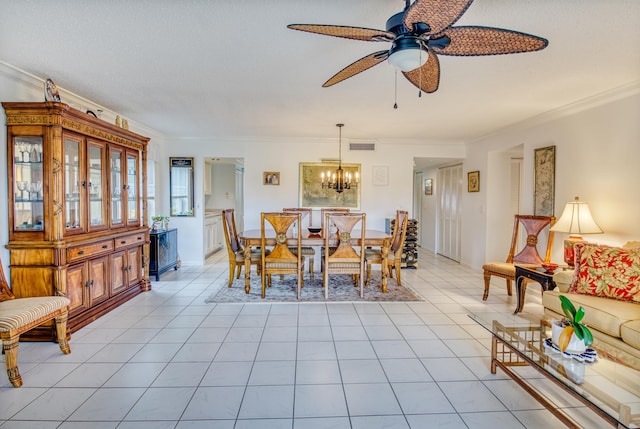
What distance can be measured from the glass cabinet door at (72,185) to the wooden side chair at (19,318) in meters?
0.65

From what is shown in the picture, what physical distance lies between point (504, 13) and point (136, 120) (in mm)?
4633

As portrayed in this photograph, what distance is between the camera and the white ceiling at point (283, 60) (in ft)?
6.15

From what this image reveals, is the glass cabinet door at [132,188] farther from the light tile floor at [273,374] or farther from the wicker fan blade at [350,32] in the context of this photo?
the wicker fan blade at [350,32]

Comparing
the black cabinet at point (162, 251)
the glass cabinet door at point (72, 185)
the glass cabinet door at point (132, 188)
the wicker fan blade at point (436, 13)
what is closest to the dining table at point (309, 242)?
the glass cabinet door at point (132, 188)

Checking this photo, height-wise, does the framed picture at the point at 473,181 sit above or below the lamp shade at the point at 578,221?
above

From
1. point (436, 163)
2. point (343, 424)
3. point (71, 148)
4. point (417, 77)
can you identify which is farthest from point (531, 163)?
point (71, 148)

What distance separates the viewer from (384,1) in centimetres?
179

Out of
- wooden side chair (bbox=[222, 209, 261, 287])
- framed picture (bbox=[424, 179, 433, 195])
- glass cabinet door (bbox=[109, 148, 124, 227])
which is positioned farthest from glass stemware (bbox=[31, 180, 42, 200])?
framed picture (bbox=[424, 179, 433, 195])

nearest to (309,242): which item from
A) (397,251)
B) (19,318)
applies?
(397,251)

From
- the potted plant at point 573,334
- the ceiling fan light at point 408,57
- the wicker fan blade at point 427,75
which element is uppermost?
the wicker fan blade at point 427,75

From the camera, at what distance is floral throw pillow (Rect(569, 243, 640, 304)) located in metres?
2.48

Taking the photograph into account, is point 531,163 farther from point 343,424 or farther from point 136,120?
point 136,120

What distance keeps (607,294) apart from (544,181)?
6.42ft

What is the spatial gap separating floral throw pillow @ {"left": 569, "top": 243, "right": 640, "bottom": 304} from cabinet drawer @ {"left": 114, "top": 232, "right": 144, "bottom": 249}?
4409mm
